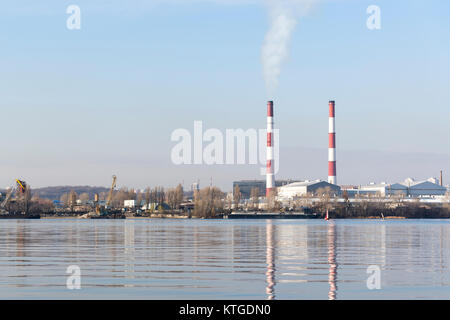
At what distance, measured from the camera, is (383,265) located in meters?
24.1

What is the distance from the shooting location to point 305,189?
161250 mm

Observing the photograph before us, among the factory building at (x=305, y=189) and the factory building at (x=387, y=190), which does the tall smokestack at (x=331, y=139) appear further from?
A: the factory building at (x=387, y=190)

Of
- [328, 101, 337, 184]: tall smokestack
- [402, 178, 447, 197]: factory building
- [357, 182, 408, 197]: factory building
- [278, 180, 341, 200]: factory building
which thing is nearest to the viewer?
[328, 101, 337, 184]: tall smokestack

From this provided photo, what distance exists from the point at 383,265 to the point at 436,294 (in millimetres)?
7348

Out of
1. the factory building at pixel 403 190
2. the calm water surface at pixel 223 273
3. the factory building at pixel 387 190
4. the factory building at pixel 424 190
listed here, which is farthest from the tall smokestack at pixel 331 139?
the calm water surface at pixel 223 273

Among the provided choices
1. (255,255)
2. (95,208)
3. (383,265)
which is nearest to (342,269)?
(383,265)

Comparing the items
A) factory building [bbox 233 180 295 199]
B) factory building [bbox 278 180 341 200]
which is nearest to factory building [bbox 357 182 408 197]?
factory building [bbox 278 180 341 200]

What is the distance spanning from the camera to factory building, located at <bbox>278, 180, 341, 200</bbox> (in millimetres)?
154500

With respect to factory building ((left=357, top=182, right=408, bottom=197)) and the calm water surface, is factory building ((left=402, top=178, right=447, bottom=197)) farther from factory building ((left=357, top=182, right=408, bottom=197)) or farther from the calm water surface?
the calm water surface

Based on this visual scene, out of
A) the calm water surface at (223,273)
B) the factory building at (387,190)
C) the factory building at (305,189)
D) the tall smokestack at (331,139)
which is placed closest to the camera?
the calm water surface at (223,273)

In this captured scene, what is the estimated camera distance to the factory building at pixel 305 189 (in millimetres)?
154500

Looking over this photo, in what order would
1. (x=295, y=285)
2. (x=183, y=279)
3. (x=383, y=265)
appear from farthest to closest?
1. (x=383, y=265)
2. (x=183, y=279)
3. (x=295, y=285)

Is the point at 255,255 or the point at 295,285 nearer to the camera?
the point at 295,285
